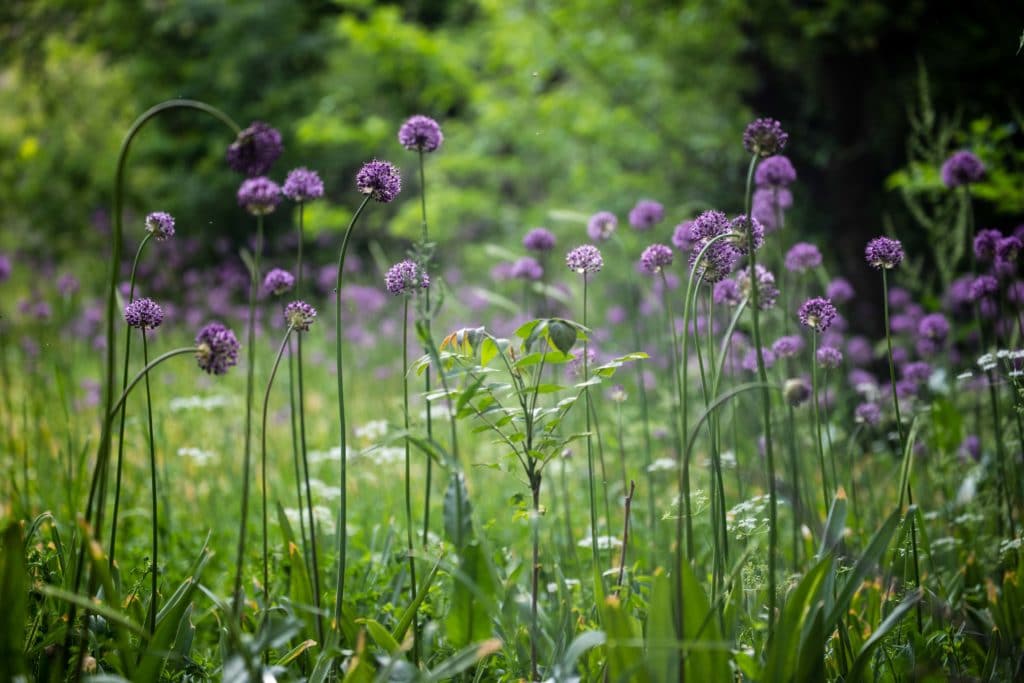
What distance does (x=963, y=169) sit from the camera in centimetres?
249

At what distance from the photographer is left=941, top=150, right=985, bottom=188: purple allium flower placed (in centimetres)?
247

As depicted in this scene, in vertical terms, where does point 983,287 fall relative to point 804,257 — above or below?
below

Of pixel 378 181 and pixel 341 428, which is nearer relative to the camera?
pixel 341 428

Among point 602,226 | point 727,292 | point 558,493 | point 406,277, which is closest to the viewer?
point 406,277

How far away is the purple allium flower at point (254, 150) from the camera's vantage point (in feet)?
4.70

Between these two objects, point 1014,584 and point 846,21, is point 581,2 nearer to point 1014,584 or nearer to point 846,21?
point 846,21

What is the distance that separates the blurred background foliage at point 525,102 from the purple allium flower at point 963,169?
1.31 feet

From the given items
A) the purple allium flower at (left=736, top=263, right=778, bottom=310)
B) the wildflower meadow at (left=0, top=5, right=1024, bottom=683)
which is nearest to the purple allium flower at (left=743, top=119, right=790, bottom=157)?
the wildflower meadow at (left=0, top=5, right=1024, bottom=683)

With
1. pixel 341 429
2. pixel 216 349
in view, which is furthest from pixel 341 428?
pixel 216 349

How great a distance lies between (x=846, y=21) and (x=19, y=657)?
556 centimetres

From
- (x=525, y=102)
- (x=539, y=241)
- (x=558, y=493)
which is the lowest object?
(x=558, y=493)

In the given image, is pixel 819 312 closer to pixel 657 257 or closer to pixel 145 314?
pixel 657 257

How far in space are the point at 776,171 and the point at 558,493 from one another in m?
2.11

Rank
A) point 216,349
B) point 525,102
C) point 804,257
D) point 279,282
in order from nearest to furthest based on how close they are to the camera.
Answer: point 216,349 < point 279,282 < point 804,257 < point 525,102
